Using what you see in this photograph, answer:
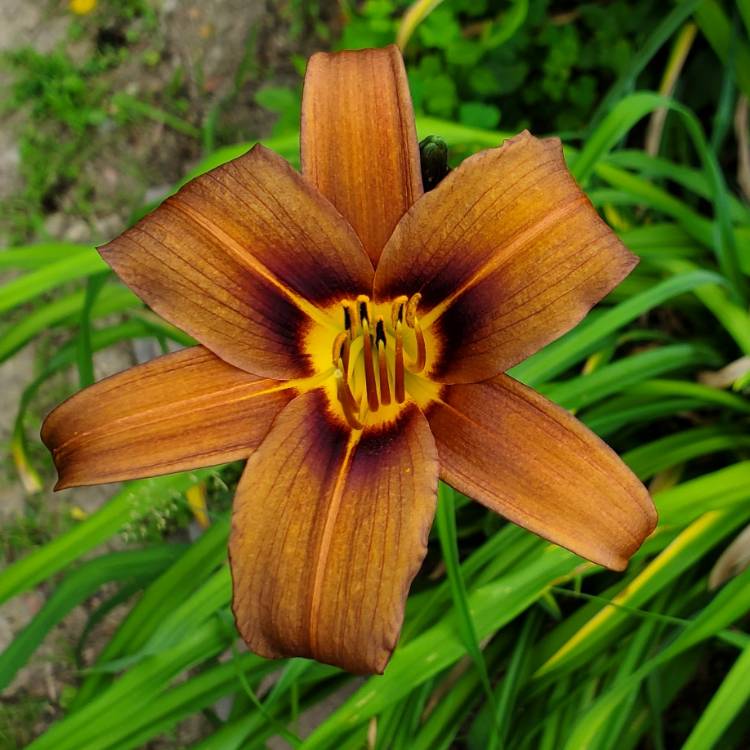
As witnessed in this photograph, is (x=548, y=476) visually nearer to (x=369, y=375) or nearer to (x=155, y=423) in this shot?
(x=369, y=375)

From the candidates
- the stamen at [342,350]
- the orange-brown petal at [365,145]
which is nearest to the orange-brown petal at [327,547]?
the stamen at [342,350]

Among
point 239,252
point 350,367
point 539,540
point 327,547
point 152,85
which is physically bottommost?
point 327,547

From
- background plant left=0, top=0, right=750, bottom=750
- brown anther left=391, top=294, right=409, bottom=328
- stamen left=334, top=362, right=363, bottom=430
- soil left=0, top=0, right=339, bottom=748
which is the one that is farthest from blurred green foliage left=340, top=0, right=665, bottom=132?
stamen left=334, top=362, right=363, bottom=430

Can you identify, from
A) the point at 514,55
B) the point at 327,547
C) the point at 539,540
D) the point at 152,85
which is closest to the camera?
the point at 327,547

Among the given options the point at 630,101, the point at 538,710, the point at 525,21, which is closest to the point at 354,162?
the point at 630,101

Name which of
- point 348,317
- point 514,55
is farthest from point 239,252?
point 514,55

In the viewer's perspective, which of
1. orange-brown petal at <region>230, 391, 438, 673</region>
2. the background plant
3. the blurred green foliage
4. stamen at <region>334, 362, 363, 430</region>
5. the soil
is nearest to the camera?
orange-brown petal at <region>230, 391, 438, 673</region>

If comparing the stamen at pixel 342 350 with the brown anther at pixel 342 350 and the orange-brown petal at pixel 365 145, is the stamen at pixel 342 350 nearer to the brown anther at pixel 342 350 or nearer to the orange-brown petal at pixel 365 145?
the brown anther at pixel 342 350

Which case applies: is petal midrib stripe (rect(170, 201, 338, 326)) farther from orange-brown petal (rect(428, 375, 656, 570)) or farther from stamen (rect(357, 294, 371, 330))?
orange-brown petal (rect(428, 375, 656, 570))
